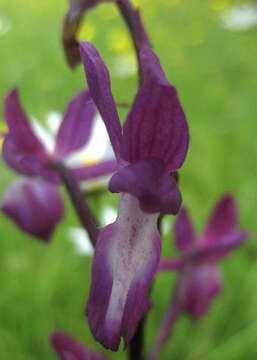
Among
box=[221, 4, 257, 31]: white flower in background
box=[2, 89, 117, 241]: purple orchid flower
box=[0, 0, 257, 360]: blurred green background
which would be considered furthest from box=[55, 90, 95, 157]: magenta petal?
box=[221, 4, 257, 31]: white flower in background

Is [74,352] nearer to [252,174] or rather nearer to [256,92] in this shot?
[252,174]

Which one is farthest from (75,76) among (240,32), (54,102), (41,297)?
(41,297)

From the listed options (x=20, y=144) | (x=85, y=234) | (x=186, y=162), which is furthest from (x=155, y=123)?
(x=186, y=162)

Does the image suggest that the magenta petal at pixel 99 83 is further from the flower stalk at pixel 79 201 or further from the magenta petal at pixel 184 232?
the magenta petal at pixel 184 232

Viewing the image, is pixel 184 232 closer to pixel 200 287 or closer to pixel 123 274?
pixel 200 287

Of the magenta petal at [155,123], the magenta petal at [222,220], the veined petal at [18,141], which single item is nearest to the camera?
the magenta petal at [155,123]

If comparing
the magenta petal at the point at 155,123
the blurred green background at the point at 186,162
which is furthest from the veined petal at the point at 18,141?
the blurred green background at the point at 186,162

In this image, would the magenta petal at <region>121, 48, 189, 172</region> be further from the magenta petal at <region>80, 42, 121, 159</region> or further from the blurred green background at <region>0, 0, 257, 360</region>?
the blurred green background at <region>0, 0, 257, 360</region>
